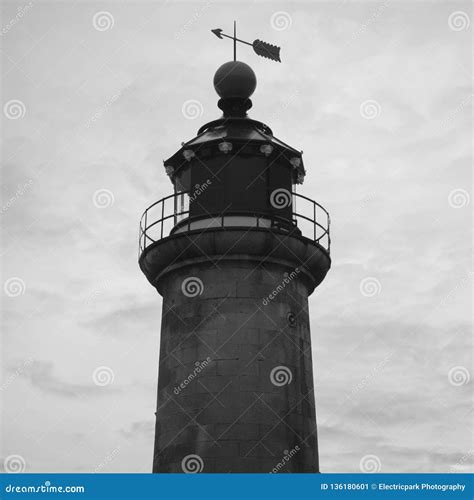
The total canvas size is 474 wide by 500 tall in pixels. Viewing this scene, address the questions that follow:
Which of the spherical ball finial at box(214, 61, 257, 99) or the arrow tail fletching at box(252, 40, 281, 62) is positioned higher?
the arrow tail fletching at box(252, 40, 281, 62)

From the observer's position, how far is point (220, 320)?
2041cm

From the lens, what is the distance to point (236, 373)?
19.9 metres

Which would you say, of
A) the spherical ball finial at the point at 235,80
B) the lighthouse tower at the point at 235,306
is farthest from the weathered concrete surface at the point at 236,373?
the spherical ball finial at the point at 235,80

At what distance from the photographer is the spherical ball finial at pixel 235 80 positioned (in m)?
23.7

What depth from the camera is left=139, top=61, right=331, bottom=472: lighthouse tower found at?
19.6m

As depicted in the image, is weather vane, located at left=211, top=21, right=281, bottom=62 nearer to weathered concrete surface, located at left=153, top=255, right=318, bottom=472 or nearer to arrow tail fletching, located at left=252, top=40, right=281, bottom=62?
arrow tail fletching, located at left=252, top=40, right=281, bottom=62

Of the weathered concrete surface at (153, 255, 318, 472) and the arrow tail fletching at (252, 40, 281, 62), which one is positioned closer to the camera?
the weathered concrete surface at (153, 255, 318, 472)

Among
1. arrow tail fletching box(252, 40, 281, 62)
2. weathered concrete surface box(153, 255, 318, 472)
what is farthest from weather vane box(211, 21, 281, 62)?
weathered concrete surface box(153, 255, 318, 472)

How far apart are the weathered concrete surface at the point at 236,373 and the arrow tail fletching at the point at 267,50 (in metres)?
6.97

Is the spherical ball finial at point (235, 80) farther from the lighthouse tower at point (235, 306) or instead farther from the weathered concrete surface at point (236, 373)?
the weathered concrete surface at point (236, 373)

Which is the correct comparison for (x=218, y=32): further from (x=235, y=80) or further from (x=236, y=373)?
(x=236, y=373)

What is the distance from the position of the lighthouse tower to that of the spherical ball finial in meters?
1.23

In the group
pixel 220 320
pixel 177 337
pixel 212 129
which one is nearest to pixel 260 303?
pixel 220 320

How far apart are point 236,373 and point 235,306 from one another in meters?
1.79
